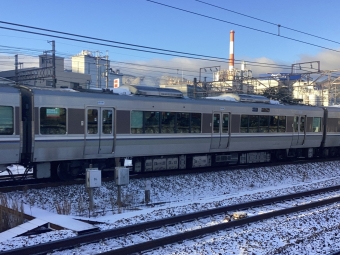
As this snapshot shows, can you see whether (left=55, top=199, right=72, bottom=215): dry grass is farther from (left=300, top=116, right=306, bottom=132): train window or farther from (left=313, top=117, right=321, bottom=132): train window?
(left=313, top=117, right=321, bottom=132): train window

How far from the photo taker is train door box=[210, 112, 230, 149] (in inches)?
694

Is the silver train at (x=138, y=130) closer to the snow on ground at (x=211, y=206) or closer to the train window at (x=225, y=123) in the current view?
the train window at (x=225, y=123)

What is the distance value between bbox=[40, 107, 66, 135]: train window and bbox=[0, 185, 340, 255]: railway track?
5420mm

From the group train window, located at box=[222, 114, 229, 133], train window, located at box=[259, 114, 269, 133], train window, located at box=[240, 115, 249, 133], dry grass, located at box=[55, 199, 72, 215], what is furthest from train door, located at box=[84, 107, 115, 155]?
train window, located at box=[259, 114, 269, 133]

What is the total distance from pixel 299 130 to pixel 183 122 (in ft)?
28.7

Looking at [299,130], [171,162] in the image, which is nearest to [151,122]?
[171,162]

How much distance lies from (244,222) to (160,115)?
7040 mm

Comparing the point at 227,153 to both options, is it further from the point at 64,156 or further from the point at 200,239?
the point at 200,239

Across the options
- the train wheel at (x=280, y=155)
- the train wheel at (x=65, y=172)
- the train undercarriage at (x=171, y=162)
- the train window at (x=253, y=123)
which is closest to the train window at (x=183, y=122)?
the train undercarriage at (x=171, y=162)

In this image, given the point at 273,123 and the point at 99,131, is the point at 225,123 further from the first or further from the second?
the point at 99,131

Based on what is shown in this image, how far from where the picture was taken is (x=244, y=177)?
16.9 m

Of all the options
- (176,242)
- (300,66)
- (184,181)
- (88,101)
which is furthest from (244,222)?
(300,66)

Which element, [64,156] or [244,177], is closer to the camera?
[64,156]

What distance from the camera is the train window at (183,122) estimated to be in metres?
16.2
